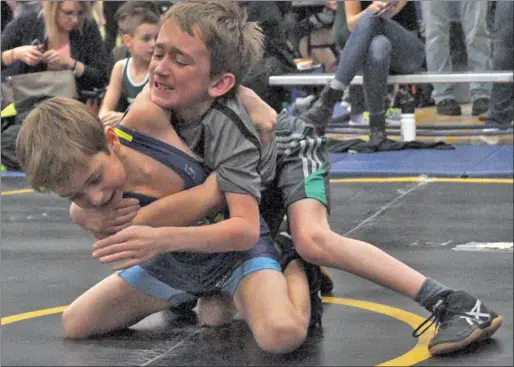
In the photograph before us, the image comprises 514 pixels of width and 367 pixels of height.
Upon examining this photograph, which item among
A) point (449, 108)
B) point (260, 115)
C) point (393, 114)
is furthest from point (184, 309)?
point (393, 114)

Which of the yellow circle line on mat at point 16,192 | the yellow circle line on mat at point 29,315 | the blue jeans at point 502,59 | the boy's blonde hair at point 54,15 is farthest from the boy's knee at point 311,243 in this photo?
the boy's blonde hair at point 54,15

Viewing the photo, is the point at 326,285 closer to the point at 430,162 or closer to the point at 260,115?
the point at 260,115

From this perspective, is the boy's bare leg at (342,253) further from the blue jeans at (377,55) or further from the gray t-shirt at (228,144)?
the blue jeans at (377,55)

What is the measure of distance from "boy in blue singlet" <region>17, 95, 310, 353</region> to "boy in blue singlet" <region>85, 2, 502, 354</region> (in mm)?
34

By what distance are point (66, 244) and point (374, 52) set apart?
2290mm

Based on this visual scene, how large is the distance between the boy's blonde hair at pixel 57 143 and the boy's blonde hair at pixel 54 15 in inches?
126

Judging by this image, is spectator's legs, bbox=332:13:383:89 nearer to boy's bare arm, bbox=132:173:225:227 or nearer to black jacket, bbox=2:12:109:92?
black jacket, bbox=2:12:109:92

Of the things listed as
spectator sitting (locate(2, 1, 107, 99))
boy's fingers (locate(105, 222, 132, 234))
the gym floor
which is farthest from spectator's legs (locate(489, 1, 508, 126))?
spectator sitting (locate(2, 1, 107, 99))

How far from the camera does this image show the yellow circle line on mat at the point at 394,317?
2.33 metres

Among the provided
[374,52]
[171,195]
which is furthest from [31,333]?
[374,52]

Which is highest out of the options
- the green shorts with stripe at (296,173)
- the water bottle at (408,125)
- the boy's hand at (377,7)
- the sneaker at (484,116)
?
the green shorts with stripe at (296,173)

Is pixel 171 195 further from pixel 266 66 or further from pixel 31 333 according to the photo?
pixel 266 66

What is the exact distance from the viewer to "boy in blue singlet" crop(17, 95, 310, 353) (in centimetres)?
239

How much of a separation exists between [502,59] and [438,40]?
0.42 m
